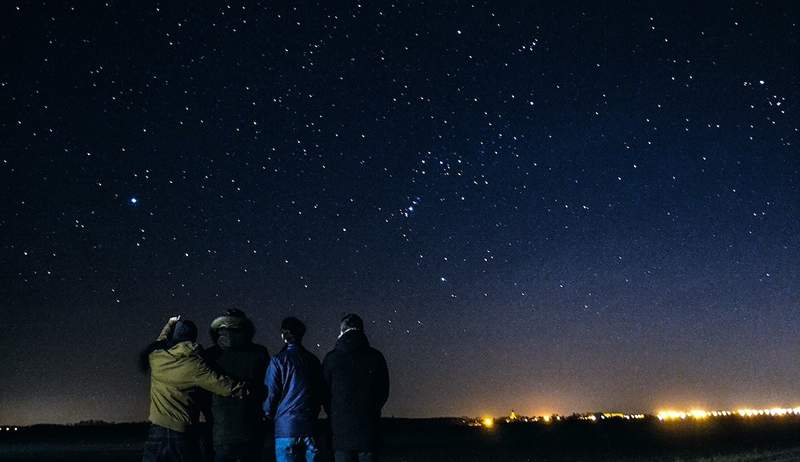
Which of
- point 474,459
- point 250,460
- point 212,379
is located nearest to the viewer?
point 212,379

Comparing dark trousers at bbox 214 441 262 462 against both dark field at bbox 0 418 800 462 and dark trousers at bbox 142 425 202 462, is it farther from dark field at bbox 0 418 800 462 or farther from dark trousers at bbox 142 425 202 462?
dark field at bbox 0 418 800 462

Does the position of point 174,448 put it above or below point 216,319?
below

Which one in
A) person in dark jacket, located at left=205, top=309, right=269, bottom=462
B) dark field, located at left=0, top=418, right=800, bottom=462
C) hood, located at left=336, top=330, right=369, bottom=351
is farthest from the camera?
dark field, located at left=0, top=418, right=800, bottom=462

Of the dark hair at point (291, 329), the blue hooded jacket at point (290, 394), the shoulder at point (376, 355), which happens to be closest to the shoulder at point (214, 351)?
the blue hooded jacket at point (290, 394)

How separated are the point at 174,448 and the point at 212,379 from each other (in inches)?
21.3

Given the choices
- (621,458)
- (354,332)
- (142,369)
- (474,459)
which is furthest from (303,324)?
(474,459)

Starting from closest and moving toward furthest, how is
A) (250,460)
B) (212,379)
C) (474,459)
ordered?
1. (212,379)
2. (250,460)
3. (474,459)

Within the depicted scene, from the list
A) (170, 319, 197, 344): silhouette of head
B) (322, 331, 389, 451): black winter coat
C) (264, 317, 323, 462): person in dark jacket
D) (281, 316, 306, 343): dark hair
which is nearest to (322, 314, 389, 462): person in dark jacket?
(322, 331, 389, 451): black winter coat

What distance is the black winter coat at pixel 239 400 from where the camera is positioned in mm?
5352

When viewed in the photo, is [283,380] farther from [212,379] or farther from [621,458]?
[621,458]

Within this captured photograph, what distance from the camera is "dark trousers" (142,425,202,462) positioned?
4910mm

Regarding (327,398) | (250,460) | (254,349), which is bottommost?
(250,460)

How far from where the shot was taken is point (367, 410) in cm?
568

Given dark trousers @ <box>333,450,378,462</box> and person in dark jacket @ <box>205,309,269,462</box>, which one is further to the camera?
Result: dark trousers @ <box>333,450,378,462</box>
